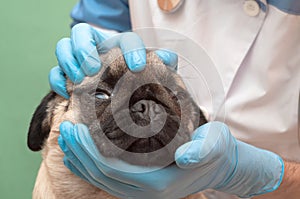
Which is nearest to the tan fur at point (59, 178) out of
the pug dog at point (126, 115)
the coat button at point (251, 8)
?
the pug dog at point (126, 115)

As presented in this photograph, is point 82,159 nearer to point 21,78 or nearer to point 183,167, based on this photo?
point 183,167

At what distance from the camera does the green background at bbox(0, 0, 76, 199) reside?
1990 mm

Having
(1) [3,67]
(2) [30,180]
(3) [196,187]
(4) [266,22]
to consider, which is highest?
(4) [266,22]

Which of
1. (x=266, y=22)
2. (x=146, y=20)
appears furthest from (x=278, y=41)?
(x=146, y=20)

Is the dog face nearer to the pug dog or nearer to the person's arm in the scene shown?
the pug dog

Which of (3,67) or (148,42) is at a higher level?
(148,42)

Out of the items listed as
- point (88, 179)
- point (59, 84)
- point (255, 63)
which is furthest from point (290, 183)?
point (59, 84)

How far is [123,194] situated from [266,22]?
1.94 feet

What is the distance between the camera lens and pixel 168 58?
3.83ft

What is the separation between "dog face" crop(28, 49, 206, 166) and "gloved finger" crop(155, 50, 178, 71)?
4 cm

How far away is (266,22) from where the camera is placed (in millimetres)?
1309

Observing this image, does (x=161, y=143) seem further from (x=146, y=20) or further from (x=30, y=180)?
(x=30, y=180)

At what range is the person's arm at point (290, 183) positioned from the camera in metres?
1.29

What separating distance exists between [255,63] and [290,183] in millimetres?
333
